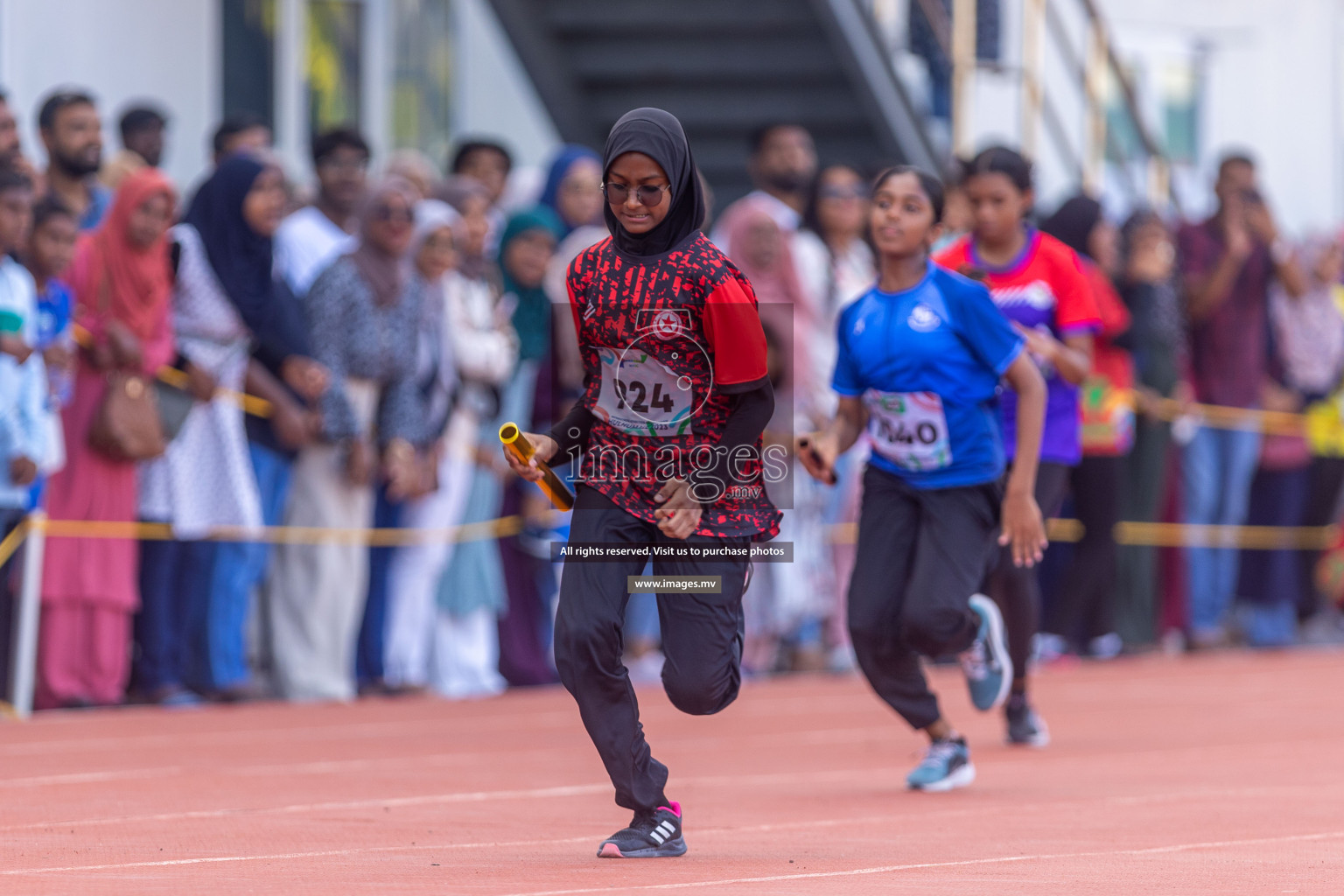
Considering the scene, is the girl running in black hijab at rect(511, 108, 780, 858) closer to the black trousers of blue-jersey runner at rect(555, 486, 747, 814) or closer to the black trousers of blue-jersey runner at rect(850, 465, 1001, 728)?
the black trousers of blue-jersey runner at rect(555, 486, 747, 814)

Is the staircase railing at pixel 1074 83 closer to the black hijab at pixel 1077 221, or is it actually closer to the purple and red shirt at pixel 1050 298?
the black hijab at pixel 1077 221

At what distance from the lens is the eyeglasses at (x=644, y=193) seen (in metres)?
5.49

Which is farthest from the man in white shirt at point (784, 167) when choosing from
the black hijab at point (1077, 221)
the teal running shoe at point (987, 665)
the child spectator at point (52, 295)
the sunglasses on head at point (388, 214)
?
the teal running shoe at point (987, 665)

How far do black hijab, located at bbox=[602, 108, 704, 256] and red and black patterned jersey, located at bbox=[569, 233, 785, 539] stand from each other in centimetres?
4

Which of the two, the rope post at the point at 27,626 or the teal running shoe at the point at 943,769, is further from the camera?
the rope post at the point at 27,626

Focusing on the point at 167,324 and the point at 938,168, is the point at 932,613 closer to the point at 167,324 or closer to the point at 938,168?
the point at 167,324

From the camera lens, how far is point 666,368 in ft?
18.6

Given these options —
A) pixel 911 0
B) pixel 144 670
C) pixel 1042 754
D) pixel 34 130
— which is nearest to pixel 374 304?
pixel 144 670

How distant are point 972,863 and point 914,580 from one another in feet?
5.99

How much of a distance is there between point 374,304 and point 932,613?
436cm

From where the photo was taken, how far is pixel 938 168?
13.9 m

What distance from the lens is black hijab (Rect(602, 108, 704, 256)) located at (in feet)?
17.8

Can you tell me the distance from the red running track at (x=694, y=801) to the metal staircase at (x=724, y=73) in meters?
4.57

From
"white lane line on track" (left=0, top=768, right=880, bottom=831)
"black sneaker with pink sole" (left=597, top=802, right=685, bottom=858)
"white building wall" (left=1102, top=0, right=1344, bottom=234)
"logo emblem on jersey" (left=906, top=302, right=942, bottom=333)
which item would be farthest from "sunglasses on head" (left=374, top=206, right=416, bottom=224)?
"white building wall" (left=1102, top=0, right=1344, bottom=234)
